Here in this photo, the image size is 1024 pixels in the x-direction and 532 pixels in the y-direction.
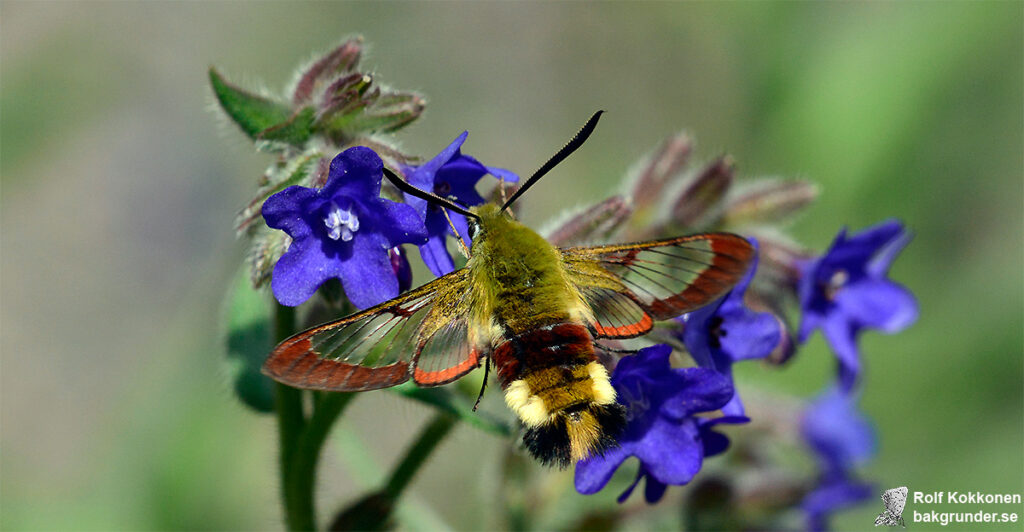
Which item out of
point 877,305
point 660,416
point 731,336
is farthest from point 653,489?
point 877,305

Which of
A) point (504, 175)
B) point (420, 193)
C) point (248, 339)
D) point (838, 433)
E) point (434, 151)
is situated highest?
point (434, 151)

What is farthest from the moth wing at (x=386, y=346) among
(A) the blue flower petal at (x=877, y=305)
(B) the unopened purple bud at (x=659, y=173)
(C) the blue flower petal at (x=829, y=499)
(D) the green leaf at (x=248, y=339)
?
(C) the blue flower petal at (x=829, y=499)

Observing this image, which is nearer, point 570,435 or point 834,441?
point 570,435

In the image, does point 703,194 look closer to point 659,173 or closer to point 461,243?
point 659,173

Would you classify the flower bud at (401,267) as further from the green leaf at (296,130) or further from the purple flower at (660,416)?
the purple flower at (660,416)

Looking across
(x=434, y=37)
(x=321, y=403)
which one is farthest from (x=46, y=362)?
(x=321, y=403)

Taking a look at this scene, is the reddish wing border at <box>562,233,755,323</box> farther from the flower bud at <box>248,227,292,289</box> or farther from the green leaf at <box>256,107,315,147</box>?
the green leaf at <box>256,107,315,147</box>
